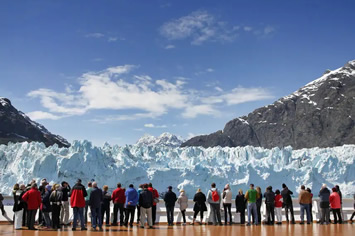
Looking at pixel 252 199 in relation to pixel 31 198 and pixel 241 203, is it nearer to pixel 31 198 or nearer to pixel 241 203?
pixel 241 203

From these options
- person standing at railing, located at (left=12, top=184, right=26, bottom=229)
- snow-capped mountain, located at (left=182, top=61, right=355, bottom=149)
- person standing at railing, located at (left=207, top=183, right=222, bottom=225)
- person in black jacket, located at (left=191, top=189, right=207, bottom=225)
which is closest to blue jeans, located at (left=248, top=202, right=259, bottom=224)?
person standing at railing, located at (left=207, top=183, right=222, bottom=225)

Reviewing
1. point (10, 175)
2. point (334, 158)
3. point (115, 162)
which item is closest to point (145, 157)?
point (115, 162)

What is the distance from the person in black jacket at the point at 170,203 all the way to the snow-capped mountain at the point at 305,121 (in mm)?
89300

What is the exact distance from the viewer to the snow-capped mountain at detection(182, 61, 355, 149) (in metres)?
101

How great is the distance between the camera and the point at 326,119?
105938mm

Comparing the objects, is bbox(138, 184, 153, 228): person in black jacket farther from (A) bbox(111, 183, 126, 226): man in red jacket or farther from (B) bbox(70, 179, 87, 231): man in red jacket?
(B) bbox(70, 179, 87, 231): man in red jacket

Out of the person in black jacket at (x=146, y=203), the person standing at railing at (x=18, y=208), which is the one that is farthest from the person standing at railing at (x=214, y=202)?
the person standing at railing at (x=18, y=208)

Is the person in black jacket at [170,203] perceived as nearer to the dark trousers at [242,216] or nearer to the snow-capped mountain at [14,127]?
the dark trousers at [242,216]

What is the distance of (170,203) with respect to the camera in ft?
44.0

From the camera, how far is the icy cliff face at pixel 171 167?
112ft

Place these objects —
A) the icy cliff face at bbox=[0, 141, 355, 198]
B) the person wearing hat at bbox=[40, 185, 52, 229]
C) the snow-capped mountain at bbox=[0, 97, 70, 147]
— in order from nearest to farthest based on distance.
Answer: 1. the person wearing hat at bbox=[40, 185, 52, 229]
2. the icy cliff face at bbox=[0, 141, 355, 198]
3. the snow-capped mountain at bbox=[0, 97, 70, 147]

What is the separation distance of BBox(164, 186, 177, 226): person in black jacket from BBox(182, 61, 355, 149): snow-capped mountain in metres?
89.3

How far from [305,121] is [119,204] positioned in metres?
104

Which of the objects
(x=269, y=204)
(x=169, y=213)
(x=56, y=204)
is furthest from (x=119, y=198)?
(x=269, y=204)
